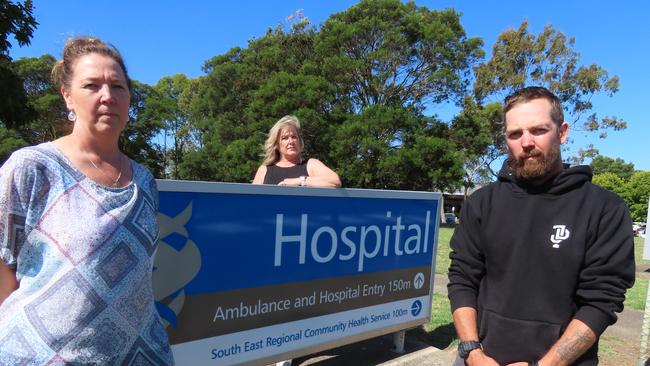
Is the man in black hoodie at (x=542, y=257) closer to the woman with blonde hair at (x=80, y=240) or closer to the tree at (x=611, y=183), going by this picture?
the woman with blonde hair at (x=80, y=240)

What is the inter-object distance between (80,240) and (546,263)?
1.65 m

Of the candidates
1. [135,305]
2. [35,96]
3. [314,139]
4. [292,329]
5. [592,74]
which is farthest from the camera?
[35,96]

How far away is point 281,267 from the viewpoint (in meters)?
3.28

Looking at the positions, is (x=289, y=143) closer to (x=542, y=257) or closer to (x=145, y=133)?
(x=542, y=257)

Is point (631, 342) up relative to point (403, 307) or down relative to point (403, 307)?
down

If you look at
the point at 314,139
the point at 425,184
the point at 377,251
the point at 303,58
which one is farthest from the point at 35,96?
the point at 377,251

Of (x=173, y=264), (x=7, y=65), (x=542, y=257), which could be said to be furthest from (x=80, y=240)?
(x=7, y=65)

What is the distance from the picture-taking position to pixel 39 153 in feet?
4.61

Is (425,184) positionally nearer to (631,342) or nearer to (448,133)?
(448,133)

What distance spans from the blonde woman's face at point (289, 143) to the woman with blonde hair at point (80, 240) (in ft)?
7.47

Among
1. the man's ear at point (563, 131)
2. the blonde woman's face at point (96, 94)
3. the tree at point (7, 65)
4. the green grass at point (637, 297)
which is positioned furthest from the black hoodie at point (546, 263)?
the tree at point (7, 65)

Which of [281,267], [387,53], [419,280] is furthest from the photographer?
[387,53]

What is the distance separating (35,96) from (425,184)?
102 feet

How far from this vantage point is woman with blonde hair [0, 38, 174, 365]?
134cm
